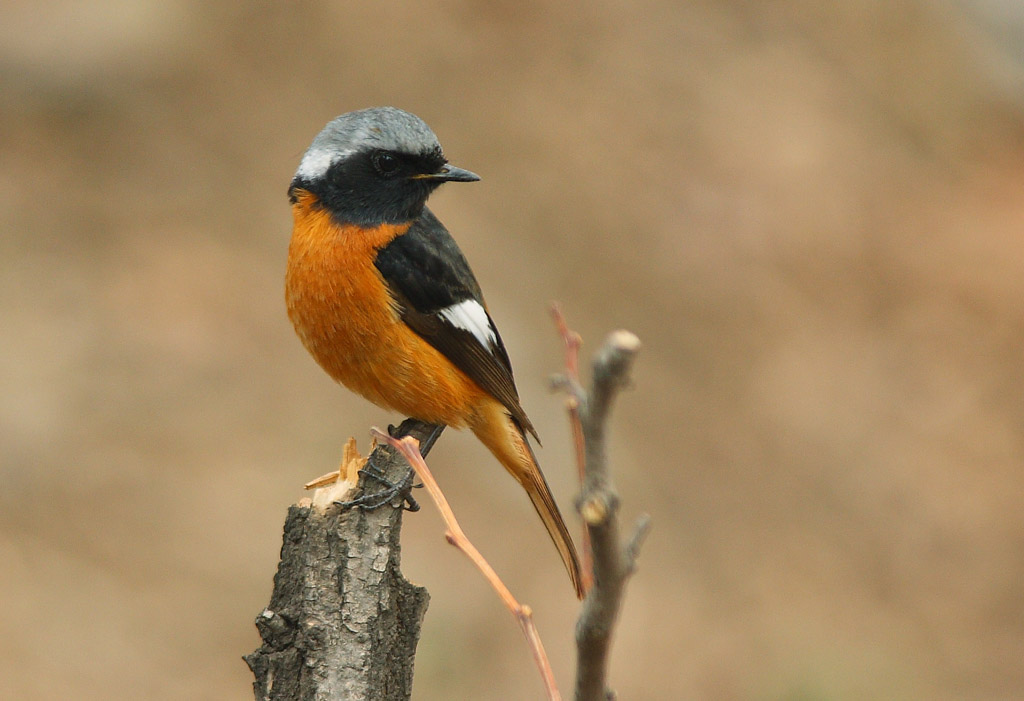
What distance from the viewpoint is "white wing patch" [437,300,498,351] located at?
184 inches

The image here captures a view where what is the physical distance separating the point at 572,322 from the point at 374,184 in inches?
211

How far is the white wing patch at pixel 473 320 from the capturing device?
4.68 m

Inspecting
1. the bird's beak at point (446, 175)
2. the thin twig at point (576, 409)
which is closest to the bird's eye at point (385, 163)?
the bird's beak at point (446, 175)

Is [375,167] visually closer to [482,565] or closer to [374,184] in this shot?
[374,184]

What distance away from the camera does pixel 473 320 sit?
189 inches

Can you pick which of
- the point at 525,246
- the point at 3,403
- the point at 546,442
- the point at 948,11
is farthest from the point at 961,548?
the point at 3,403

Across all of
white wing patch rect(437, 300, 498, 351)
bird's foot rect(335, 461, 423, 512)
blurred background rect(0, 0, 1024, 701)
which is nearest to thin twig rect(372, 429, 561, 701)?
bird's foot rect(335, 461, 423, 512)

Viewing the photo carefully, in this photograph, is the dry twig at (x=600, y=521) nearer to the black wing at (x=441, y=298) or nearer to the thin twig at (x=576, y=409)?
the thin twig at (x=576, y=409)

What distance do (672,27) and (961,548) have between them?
665 cm

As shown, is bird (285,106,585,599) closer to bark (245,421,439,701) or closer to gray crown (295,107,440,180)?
gray crown (295,107,440,180)

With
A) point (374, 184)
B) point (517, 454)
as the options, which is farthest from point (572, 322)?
point (374, 184)

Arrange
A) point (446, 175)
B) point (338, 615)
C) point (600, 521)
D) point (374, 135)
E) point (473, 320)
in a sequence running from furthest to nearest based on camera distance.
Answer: point (473, 320), point (446, 175), point (374, 135), point (338, 615), point (600, 521)

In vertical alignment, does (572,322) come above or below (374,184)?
above

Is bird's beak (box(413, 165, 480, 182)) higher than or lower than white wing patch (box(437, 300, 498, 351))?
higher
